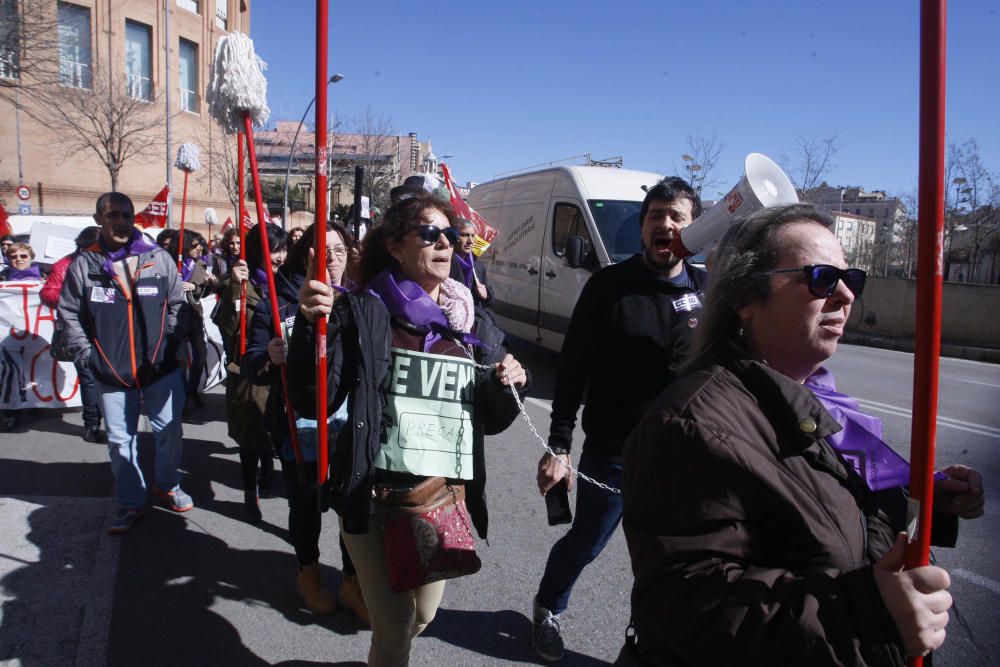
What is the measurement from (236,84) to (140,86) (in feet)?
103

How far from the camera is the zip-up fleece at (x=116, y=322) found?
4016mm

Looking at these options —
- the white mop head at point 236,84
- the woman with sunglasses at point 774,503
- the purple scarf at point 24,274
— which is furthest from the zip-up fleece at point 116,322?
the woman with sunglasses at point 774,503

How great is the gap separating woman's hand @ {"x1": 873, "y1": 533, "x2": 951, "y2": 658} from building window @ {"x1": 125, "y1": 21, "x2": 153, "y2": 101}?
109 feet

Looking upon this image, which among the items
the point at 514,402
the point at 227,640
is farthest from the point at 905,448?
the point at 227,640

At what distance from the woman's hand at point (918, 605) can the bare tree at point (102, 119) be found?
91.4ft

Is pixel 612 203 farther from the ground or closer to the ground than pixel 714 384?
farther from the ground

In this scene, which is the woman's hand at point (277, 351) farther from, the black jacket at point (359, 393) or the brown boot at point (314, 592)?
the brown boot at point (314, 592)

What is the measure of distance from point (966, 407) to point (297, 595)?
8297 millimetres

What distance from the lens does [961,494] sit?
144 cm

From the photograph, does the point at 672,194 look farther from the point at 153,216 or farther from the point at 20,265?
the point at 153,216

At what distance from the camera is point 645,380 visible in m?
2.60

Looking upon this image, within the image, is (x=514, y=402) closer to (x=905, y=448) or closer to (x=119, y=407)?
(x=119, y=407)

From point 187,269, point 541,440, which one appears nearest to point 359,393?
point 541,440

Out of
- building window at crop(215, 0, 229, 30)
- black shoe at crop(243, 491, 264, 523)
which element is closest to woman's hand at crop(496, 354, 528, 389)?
black shoe at crop(243, 491, 264, 523)
